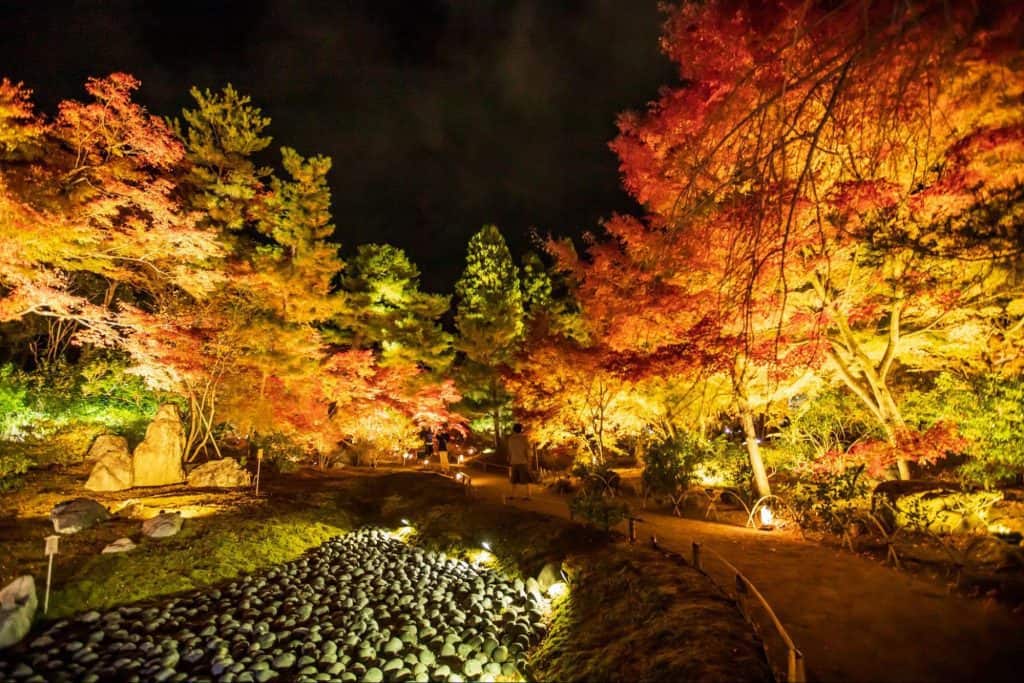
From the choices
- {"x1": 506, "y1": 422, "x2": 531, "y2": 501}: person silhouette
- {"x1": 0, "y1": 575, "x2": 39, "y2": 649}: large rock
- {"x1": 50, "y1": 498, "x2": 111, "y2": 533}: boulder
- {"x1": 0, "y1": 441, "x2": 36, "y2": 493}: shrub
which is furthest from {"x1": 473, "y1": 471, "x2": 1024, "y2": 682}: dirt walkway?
{"x1": 0, "y1": 441, "x2": 36, "y2": 493}: shrub

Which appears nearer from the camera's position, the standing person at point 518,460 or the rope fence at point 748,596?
the rope fence at point 748,596

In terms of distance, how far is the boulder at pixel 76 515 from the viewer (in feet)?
27.3

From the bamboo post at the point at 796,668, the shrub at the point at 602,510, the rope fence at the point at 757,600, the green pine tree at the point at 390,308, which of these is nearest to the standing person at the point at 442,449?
the green pine tree at the point at 390,308

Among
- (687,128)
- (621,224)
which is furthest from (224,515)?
(687,128)

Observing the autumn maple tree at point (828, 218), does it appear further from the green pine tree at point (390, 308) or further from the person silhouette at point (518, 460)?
the green pine tree at point (390, 308)

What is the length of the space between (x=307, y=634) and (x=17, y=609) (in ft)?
10.8

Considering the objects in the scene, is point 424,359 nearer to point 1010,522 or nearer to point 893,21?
point 1010,522

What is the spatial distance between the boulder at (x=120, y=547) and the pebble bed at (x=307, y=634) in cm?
139

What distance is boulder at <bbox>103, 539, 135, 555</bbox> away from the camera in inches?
310

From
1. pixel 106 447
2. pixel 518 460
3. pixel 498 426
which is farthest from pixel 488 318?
pixel 106 447

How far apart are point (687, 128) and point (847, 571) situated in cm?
710

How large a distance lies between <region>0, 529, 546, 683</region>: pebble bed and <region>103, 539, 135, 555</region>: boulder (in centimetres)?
139

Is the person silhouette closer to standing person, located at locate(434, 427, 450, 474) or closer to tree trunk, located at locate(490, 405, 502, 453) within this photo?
standing person, located at locate(434, 427, 450, 474)

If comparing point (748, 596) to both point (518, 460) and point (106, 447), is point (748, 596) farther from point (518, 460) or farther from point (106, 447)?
point (106, 447)
